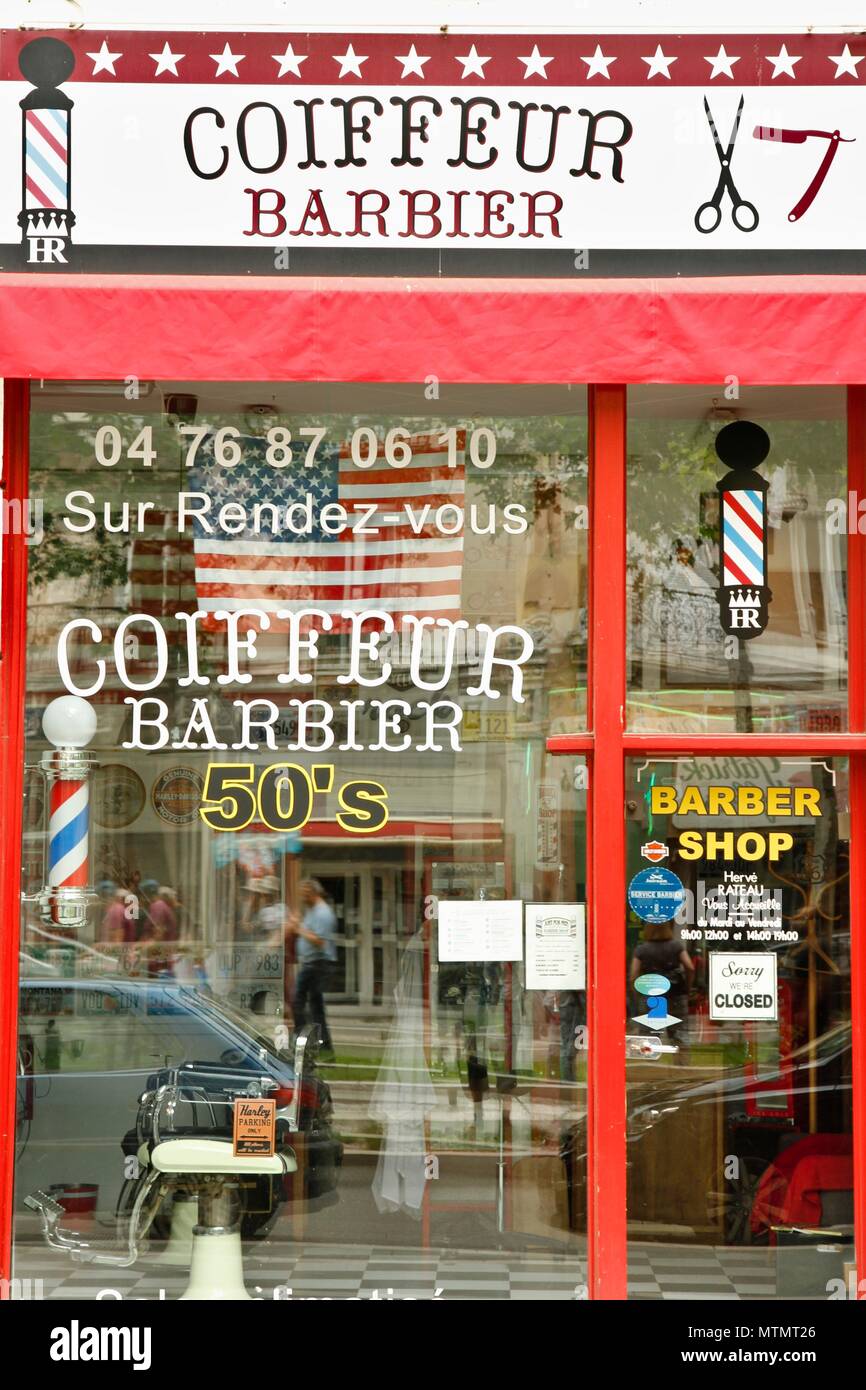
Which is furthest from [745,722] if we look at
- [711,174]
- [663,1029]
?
[711,174]

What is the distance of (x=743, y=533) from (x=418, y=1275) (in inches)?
122

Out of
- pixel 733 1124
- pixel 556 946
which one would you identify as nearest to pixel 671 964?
pixel 556 946

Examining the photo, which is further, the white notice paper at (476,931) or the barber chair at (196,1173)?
the white notice paper at (476,931)

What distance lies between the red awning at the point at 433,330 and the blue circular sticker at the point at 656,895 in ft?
6.07

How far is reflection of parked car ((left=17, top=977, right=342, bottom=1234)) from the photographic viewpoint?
6102mm

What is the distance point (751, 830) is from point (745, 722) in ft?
1.38

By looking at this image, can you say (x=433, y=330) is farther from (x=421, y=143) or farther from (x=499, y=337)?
(x=421, y=143)

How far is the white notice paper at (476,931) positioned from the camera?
6230mm

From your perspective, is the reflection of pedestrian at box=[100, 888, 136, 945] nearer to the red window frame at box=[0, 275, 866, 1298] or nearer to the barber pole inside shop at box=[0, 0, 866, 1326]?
the barber pole inside shop at box=[0, 0, 866, 1326]

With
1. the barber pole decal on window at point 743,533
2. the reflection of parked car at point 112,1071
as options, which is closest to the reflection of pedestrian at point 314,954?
the reflection of parked car at point 112,1071

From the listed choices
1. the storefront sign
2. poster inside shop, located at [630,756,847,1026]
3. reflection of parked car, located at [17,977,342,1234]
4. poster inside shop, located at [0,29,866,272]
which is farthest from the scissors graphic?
reflection of parked car, located at [17,977,342,1234]

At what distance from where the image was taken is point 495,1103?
20.5 feet

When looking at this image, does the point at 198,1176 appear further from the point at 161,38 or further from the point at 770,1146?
the point at 161,38

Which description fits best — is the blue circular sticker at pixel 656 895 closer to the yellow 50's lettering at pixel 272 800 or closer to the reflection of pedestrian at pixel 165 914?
the yellow 50's lettering at pixel 272 800
